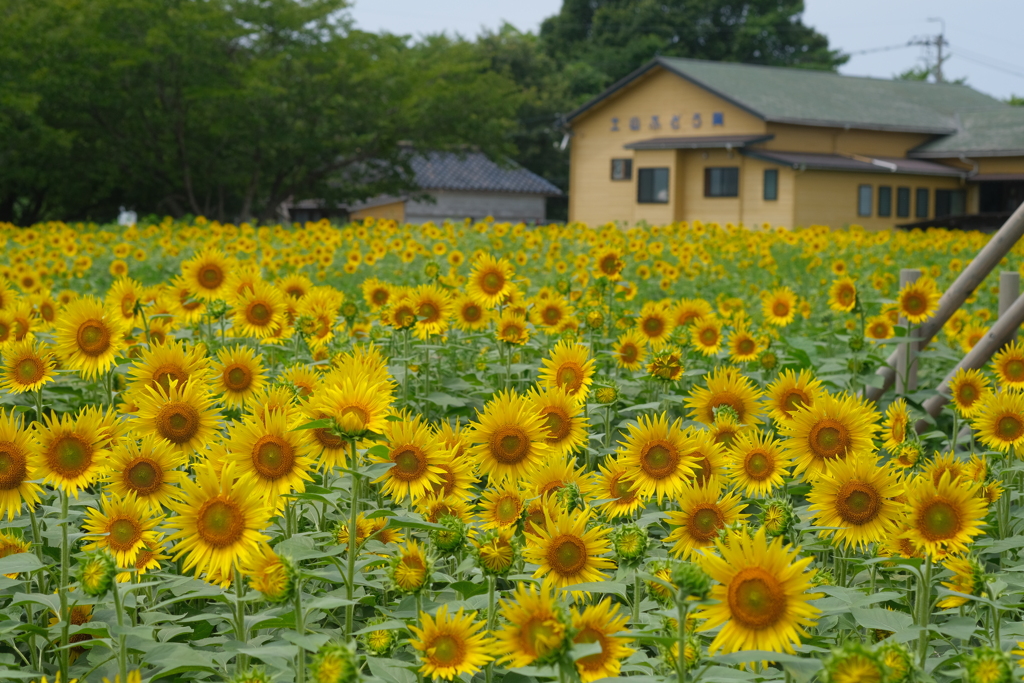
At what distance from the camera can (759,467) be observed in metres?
2.91

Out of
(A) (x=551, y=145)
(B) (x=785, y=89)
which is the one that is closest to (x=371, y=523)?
(B) (x=785, y=89)

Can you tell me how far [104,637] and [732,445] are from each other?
179cm

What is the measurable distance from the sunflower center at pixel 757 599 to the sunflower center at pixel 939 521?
29.2 inches

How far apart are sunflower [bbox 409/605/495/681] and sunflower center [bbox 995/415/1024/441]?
73.4 inches

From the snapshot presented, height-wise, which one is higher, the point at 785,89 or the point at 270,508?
the point at 785,89

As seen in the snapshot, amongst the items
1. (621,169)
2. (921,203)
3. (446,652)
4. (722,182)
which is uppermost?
(621,169)

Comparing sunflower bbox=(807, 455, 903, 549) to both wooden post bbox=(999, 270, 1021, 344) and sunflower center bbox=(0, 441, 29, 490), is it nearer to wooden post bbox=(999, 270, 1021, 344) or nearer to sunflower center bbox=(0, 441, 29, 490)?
sunflower center bbox=(0, 441, 29, 490)

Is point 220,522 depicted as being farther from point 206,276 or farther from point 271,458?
point 206,276

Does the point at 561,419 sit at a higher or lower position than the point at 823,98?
lower

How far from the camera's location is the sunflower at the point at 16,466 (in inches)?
95.3

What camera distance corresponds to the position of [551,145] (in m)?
45.8

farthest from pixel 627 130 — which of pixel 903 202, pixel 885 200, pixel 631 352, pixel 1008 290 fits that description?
pixel 631 352

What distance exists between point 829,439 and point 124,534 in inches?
70.8

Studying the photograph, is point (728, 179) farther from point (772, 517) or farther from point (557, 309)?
point (772, 517)
